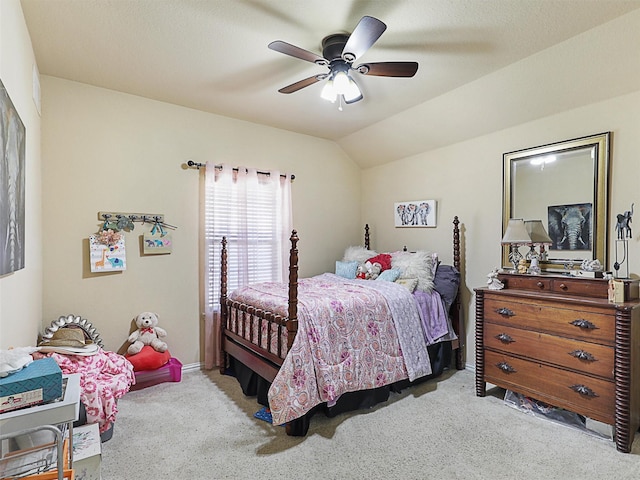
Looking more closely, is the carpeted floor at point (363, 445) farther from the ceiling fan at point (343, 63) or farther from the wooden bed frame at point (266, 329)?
the ceiling fan at point (343, 63)

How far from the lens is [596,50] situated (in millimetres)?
2283

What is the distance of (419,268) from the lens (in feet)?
11.0

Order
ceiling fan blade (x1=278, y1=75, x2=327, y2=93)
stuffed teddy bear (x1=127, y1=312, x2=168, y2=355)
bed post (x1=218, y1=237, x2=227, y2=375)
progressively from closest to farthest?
1. ceiling fan blade (x1=278, y1=75, x2=327, y2=93)
2. stuffed teddy bear (x1=127, y1=312, x2=168, y2=355)
3. bed post (x1=218, y1=237, x2=227, y2=375)

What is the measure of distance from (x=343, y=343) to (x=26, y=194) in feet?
7.66

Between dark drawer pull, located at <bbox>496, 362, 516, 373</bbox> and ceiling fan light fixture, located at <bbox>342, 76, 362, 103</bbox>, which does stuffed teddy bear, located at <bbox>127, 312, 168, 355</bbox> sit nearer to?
ceiling fan light fixture, located at <bbox>342, 76, 362, 103</bbox>

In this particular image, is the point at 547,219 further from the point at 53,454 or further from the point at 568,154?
the point at 53,454

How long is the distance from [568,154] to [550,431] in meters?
2.13

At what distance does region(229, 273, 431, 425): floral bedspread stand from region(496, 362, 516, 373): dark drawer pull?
557 mm

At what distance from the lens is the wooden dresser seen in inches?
82.8

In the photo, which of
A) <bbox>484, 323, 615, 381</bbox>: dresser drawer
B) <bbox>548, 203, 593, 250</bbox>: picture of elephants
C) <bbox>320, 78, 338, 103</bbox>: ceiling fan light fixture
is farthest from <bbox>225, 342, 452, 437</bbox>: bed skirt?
<bbox>320, 78, 338, 103</bbox>: ceiling fan light fixture

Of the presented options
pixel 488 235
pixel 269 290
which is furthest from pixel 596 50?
pixel 269 290

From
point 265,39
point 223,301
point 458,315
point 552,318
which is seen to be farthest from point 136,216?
point 552,318

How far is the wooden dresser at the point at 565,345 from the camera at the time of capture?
2104mm

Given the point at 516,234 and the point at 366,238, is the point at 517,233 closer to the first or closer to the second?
the point at 516,234
